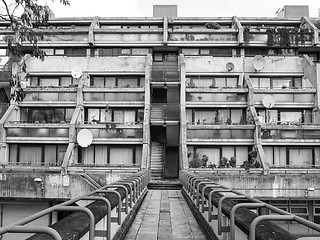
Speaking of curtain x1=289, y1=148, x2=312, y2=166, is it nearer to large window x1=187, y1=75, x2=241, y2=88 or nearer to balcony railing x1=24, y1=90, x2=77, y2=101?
large window x1=187, y1=75, x2=241, y2=88

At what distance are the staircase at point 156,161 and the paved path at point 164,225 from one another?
21.4 meters

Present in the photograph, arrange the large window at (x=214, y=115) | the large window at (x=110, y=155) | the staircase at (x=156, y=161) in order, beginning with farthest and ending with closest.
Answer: the large window at (x=214, y=115) < the large window at (x=110, y=155) < the staircase at (x=156, y=161)

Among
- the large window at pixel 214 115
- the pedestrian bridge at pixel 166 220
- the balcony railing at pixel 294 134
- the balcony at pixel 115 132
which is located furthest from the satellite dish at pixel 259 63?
the pedestrian bridge at pixel 166 220

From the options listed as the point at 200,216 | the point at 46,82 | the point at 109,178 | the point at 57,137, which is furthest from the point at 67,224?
the point at 46,82

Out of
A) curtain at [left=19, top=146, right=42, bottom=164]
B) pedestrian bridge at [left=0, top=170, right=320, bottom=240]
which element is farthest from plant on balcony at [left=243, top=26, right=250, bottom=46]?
pedestrian bridge at [left=0, top=170, right=320, bottom=240]

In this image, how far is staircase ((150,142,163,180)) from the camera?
3891cm

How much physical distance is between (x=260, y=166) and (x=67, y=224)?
32.6 metres

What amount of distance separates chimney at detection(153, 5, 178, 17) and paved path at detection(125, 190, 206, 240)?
4946cm

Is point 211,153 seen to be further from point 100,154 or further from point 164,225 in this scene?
point 164,225

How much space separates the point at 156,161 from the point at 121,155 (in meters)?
3.51

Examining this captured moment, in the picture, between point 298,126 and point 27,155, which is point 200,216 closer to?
point 298,126

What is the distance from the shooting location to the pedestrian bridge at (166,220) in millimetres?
5301

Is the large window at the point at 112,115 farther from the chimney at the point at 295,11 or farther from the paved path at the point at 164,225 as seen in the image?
the chimney at the point at 295,11

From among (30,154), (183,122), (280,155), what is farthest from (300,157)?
(30,154)
